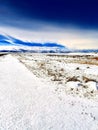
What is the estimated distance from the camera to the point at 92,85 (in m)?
18.3

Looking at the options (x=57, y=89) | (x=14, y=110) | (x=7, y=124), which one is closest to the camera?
(x=7, y=124)

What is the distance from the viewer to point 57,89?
17797 mm

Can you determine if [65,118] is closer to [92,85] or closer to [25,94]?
[25,94]

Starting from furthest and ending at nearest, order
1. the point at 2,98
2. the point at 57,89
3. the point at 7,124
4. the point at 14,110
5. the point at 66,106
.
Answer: the point at 57,89, the point at 2,98, the point at 66,106, the point at 14,110, the point at 7,124

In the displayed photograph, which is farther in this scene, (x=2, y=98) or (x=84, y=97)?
(x=84, y=97)

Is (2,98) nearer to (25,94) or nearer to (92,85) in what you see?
(25,94)

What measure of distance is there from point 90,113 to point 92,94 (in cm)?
464

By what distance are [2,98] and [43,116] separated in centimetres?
452

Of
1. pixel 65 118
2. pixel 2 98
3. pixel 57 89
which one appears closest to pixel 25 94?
pixel 2 98

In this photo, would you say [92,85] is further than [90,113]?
Yes

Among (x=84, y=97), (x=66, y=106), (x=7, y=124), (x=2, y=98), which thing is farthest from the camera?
(x=84, y=97)

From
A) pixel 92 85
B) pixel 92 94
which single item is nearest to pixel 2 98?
pixel 92 94

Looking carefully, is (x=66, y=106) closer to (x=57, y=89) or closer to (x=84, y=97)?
(x=84, y=97)

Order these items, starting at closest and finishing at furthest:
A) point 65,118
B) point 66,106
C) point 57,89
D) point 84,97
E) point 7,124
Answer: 1. point 7,124
2. point 65,118
3. point 66,106
4. point 84,97
5. point 57,89
